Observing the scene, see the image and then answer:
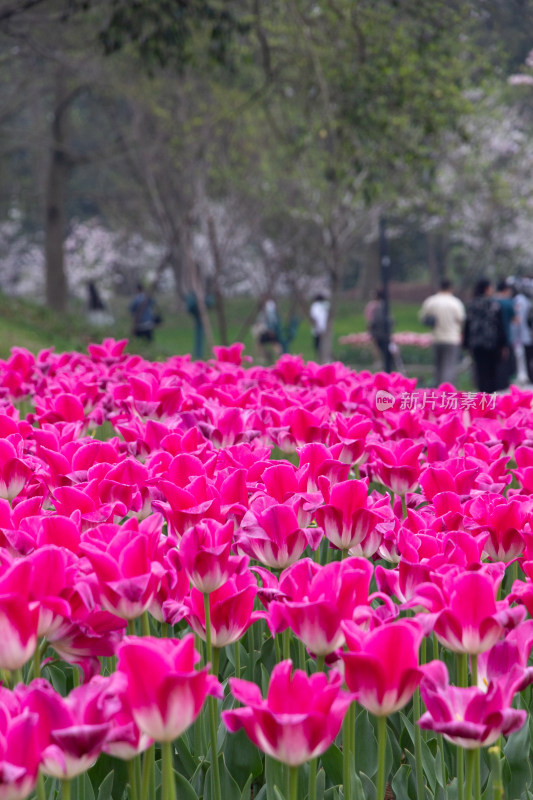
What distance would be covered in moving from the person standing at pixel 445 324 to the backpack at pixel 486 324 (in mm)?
1453

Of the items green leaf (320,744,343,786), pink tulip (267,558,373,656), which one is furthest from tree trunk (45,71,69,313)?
pink tulip (267,558,373,656)

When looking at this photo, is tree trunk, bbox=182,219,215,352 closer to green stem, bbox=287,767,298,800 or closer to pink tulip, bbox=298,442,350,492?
pink tulip, bbox=298,442,350,492

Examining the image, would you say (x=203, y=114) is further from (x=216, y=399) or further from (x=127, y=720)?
(x=127, y=720)

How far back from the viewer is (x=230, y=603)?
5.35 feet

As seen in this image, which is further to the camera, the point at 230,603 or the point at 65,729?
the point at 230,603

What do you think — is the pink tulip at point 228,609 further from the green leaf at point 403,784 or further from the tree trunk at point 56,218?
the tree trunk at point 56,218

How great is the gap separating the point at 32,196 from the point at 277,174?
1758cm

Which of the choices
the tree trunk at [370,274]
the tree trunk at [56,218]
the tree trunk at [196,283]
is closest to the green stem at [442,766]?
the tree trunk at [196,283]

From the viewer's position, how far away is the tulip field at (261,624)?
1.25 m

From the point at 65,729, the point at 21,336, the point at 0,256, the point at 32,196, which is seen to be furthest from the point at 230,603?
the point at 0,256

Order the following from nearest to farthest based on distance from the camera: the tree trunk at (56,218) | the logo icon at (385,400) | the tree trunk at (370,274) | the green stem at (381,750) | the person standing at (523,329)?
the green stem at (381,750) < the logo icon at (385,400) < the person standing at (523,329) < the tree trunk at (56,218) < the tree trunk at (370,274)

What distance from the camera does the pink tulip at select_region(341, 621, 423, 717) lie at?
1298mm

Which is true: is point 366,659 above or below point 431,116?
below

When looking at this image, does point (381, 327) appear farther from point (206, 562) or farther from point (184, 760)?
point (206, 562)
